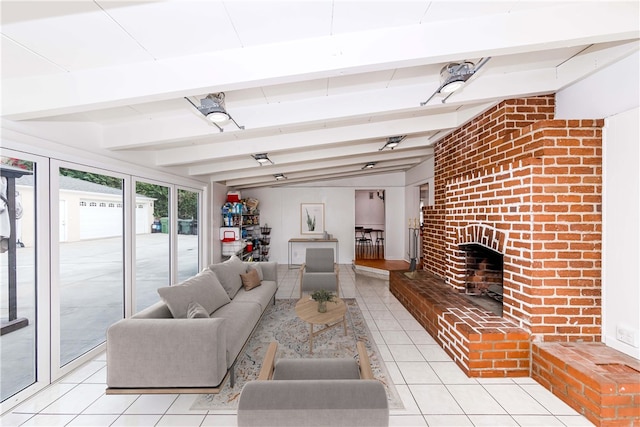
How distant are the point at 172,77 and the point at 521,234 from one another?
10.0 feet

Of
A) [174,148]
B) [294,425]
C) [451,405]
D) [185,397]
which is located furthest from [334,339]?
[174,148]

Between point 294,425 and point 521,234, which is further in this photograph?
point 521,234

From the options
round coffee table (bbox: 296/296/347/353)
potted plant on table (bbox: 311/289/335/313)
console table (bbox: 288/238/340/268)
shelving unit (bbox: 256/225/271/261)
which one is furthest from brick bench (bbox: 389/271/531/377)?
shelving unit (bbox: 256/225/271/261)

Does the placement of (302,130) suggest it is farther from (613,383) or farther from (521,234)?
(613,383)

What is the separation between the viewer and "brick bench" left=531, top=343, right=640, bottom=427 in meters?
1.74

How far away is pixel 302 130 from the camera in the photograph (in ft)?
11.1

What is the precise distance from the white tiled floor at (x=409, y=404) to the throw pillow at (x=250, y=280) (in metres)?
1.66

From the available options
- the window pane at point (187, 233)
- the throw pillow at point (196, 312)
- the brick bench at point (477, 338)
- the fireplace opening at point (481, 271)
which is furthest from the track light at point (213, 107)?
the fireplace opening at point (481, 271)

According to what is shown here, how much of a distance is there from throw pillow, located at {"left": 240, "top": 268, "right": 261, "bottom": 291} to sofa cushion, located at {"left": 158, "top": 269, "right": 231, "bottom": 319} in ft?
1.66

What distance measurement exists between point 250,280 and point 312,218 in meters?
4.07

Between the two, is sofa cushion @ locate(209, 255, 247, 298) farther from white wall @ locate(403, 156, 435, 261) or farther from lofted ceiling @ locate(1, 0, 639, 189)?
white wall @ locate(403, 156, 435, 261)

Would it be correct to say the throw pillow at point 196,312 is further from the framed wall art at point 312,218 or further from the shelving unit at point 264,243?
the framed wall art at point 312,218

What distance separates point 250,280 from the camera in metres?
3.81

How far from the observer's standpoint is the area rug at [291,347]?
214 cm
